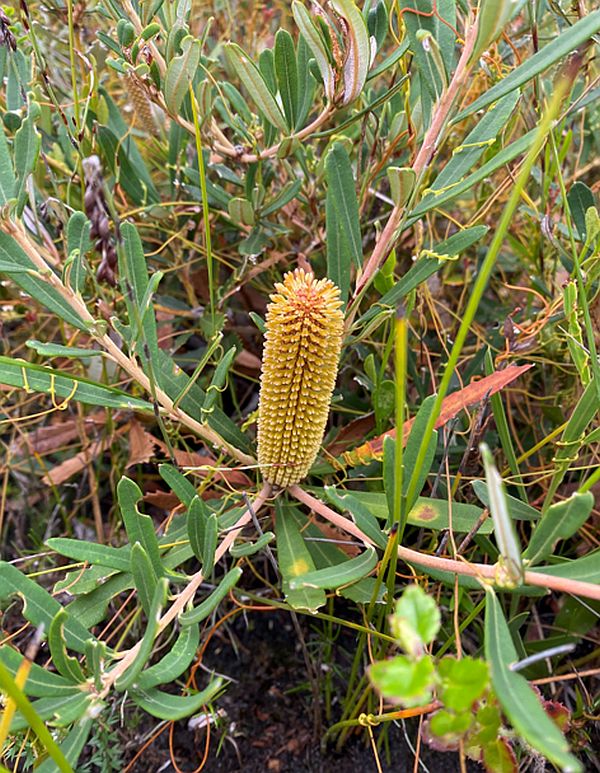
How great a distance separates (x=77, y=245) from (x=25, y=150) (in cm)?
13

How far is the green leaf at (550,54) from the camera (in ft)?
2.31

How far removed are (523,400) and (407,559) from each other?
0.64m

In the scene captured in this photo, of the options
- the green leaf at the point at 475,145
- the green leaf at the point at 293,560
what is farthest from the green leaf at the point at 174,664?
the green leaf at the point at 475,145

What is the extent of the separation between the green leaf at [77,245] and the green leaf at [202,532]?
0.34 meters

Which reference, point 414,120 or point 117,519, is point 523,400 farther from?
point 117,519

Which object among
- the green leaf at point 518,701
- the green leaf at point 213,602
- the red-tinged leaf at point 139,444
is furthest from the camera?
the red-tinged leaf at point 139,444

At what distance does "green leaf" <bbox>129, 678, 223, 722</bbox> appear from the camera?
24.2 inches

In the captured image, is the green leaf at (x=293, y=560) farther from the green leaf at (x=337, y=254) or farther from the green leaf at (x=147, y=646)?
the green leaf at (x=337, y=254)

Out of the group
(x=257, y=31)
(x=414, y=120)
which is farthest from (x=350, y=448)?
(x=257, y=31)

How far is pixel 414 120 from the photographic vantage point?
101cm

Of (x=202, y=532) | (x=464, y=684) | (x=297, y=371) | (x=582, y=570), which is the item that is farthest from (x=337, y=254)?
(x=464, y=684)

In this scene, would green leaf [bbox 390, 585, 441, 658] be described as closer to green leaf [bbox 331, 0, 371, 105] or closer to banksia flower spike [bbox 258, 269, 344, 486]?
banksia flower spike [bbox 258, 269, 344, 486]

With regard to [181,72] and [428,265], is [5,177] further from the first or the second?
[428,265]

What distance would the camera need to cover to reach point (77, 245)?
2.96 feet
